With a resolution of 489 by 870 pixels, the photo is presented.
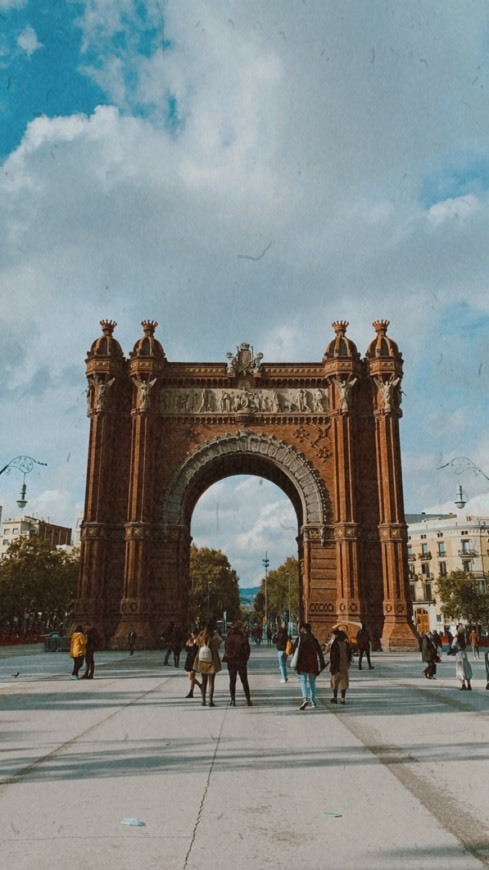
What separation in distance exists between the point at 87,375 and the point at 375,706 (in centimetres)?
2927

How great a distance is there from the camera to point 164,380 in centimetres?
3947

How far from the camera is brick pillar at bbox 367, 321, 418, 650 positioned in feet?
116

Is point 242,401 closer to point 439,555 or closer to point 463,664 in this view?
point 463,664

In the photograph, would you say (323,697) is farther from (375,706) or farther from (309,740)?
(309,740)

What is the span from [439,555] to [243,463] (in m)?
53.5

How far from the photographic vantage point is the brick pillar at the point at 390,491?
35406 mm

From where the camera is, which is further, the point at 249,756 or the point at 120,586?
the point at 120,586

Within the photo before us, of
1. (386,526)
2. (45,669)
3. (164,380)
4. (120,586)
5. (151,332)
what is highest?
(151,332)

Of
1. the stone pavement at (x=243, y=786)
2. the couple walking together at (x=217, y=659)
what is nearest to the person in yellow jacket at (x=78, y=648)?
the stone pavement at (x=243, y=786)

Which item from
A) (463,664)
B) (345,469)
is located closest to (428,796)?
(463,664)

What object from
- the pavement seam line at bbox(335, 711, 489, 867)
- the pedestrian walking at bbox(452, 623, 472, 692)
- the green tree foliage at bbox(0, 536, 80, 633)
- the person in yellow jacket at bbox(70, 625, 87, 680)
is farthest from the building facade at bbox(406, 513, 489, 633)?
the pavement seam line at bbox(335, 711, 489, 867)

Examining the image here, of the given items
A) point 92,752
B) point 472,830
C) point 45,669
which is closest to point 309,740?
point 92,752

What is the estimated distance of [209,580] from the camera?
302ft

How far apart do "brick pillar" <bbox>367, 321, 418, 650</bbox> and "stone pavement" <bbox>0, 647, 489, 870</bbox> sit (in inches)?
874
